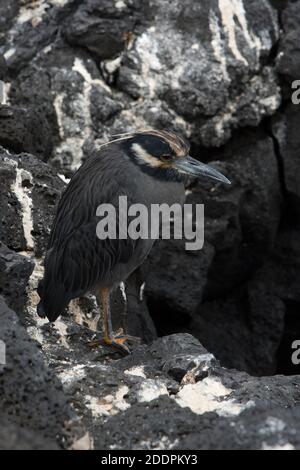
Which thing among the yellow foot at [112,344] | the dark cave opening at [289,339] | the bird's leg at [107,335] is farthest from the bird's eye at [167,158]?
the dark cave opening at [289,339]

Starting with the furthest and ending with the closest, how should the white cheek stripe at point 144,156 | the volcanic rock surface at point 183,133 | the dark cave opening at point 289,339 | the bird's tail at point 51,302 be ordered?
the dark cave opening at point 289,339, the volcanic rock surface at point 183,133, the white cheek stripe at point 144,156, the bird's tail at point 51,302

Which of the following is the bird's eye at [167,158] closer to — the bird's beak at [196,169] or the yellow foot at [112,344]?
the bird's beak at [196,169]

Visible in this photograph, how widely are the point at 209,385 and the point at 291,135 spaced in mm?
3733

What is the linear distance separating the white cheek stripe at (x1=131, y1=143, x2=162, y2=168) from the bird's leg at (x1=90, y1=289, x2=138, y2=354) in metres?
0.75

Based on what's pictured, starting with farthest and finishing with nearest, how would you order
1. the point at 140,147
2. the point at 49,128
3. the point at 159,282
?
the point at 159,282 → the point at 49,128 → the point at 140,147

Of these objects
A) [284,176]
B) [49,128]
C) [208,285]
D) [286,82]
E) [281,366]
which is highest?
[49,128]

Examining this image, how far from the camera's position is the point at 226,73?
6.91 metres

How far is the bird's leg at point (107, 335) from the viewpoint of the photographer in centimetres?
461

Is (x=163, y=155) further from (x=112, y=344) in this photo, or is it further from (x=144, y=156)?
(x=112, y=344)

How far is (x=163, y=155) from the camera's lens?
468cm

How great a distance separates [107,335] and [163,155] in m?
1.02

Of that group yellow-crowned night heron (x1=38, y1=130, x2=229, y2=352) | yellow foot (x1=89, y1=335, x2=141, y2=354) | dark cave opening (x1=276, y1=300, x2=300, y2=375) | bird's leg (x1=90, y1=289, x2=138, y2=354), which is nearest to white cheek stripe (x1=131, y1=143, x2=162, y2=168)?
yellow-crowned night heron (x1=38, y1=130, x2=229, y2=352)
